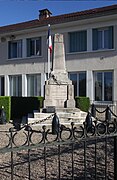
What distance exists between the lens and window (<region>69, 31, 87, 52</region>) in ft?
66.8

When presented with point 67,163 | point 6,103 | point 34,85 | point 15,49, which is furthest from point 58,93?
point 15,49

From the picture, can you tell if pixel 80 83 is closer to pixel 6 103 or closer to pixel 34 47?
pixel 34 47

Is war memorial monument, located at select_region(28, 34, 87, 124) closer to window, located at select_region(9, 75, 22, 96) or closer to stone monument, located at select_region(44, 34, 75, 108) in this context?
stone monument, located at select_region(44, 34, 75, 108)

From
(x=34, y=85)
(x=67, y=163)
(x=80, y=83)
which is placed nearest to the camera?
(x=67, y=163)

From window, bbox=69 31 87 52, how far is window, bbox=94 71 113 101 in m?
2.28

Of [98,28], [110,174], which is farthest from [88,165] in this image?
[98,28]

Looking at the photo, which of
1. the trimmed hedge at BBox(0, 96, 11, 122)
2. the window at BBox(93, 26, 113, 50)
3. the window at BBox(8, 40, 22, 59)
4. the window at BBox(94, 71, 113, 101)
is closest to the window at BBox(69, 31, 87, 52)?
the window at BBox(93, 26, 113, 50)

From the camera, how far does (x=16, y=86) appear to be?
2377 cm

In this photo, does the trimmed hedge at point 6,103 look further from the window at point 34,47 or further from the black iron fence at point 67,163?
the black iron fence at point 67,163

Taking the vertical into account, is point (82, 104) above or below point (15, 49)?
below

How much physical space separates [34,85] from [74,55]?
435cm

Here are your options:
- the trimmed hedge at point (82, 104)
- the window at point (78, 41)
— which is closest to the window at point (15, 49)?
the window at point (78, 41)

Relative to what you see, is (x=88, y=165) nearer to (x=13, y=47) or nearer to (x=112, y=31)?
(x=112, y=31)

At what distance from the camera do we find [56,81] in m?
13.0
